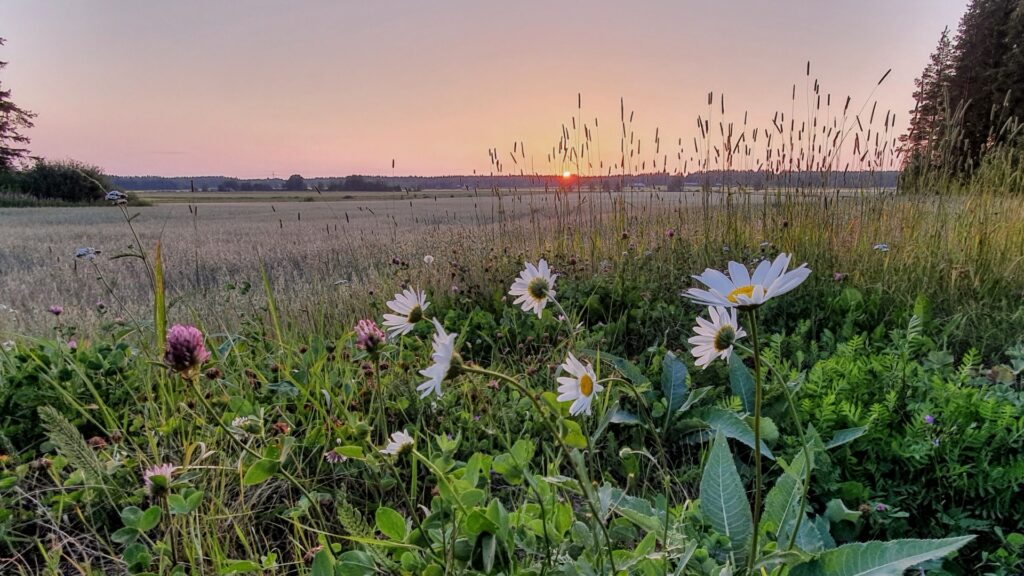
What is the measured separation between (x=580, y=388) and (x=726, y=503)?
557 mm

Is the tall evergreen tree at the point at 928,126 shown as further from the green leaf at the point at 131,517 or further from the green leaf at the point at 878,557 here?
the green leaf at the point at 131,517

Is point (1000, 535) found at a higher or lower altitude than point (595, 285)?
lower

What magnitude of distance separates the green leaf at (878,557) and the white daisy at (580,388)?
53 centimetres

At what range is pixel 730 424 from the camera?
60.6 inches

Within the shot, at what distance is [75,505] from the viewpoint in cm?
126

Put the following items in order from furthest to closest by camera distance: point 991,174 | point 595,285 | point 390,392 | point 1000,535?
point 991,174
point 595,285
point 390,392
point 1000,535

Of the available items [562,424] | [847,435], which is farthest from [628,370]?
[562,424]

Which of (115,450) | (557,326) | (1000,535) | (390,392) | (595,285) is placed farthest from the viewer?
(595,285)

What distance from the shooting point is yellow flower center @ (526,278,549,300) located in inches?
37.4

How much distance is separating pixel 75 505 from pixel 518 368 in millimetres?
1409

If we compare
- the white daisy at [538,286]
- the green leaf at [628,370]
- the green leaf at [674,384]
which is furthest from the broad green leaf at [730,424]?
the white daisy at [538,286]

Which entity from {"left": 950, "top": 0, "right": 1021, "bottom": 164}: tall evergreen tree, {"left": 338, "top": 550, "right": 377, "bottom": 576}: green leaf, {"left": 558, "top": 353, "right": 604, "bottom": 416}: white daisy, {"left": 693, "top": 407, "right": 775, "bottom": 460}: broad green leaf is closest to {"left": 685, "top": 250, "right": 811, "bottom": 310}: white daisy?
{"left": 558, "top": 353, "right": 604, "bottom": 416}: white daisy

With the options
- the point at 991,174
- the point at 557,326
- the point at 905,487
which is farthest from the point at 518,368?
the point at 991,174

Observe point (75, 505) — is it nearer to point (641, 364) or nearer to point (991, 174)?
point (641, 364)
